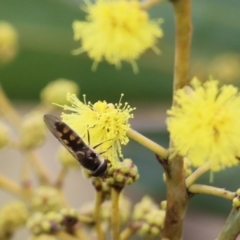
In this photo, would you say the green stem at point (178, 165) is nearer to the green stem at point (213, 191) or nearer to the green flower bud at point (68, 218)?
the green stem at point (213, 191)

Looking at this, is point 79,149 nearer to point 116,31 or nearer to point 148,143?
point 148,143

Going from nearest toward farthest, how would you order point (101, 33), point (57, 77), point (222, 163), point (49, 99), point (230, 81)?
point (222, 163)
point (101, 33)
point (49, 99)
point (230, 81)
point (57, 77)

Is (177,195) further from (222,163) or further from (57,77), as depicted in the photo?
(57,77)

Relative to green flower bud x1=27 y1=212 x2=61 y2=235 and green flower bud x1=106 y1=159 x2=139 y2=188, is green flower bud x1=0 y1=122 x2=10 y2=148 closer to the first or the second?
green flower bud x1=27 y1=212 x2=61 y2=235

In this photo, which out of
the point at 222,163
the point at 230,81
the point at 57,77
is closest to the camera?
the point at 222,163

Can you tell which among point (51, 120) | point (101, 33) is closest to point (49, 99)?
point (101, 33)

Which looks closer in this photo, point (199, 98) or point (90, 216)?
point (199, 98)
